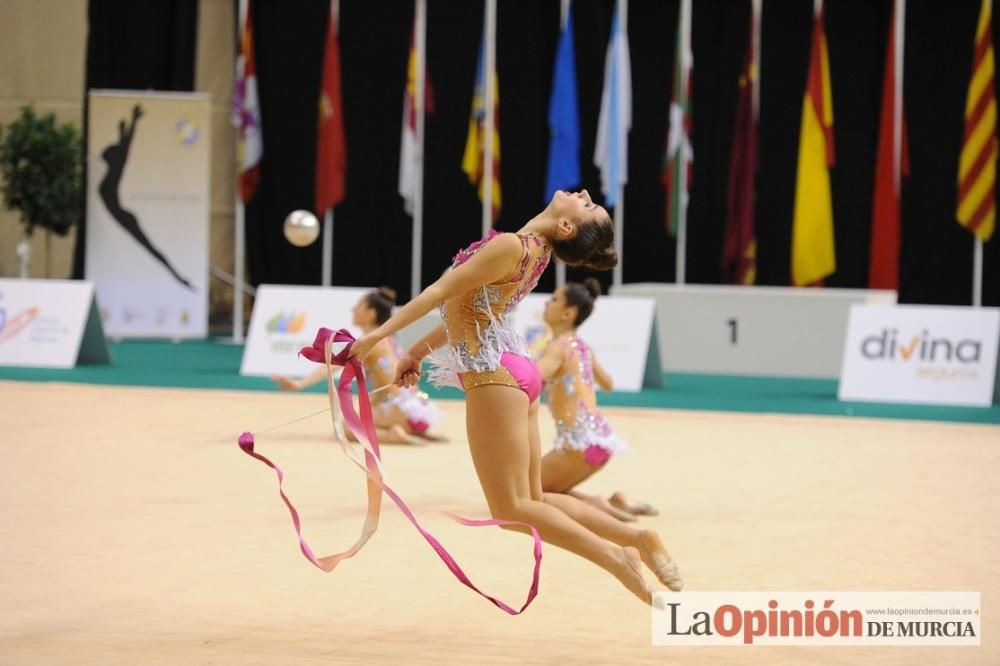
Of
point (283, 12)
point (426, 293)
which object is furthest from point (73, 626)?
point (283, 12)

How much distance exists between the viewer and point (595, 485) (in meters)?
7.35

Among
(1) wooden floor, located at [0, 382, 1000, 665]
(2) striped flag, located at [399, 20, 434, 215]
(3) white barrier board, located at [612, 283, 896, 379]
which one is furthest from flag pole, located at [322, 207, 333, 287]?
(1) wooden floor, located at [0, 382, 1000, 665]

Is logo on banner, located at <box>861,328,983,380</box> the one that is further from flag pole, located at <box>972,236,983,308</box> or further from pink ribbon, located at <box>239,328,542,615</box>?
pink ribbon, located at <box>239,328,542,615</box>

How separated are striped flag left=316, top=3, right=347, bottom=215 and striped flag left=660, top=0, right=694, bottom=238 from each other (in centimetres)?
409

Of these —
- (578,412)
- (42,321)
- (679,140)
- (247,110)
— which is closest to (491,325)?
(578,412)

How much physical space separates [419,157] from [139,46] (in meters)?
4.26

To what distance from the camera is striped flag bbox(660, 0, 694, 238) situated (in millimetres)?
15008

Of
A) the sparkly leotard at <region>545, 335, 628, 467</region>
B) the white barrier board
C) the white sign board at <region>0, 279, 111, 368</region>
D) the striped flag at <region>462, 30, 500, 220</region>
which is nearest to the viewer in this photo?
the sparkly leotard at <region>545, 335, 628, 467</region>

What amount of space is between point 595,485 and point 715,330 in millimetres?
6945

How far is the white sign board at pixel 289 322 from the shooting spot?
12188mm

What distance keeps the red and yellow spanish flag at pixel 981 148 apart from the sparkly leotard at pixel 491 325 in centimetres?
1150

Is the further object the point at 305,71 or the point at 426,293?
the point at 305,71

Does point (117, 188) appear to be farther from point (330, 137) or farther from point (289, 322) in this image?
point (289, 322)

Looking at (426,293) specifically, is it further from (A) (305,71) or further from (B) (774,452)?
(A) (305,71)
